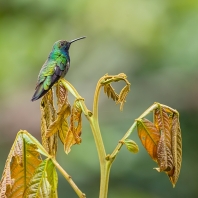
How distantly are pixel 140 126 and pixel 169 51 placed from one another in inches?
123

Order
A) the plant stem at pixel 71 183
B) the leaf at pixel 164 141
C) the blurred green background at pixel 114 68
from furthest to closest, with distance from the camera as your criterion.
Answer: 1. the blurred green background at pixel 114 68
2. the leaf at pixel 164 141
3. the plant stem at pixel 71 183

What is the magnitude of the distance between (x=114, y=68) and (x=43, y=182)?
3.22 metres

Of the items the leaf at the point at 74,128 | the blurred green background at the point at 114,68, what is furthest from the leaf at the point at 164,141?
the blurred green background at the point at 114,68

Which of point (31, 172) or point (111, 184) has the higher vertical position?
point (31, 172)

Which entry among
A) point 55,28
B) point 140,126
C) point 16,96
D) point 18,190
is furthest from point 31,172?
point 55,28

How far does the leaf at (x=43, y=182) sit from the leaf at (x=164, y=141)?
22cm

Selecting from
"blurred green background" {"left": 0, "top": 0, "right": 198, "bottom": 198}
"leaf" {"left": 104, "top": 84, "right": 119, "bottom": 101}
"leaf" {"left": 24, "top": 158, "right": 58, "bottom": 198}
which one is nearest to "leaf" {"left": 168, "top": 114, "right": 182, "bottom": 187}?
"leaf" {"left": 104, "top": 84, "right": 119, "bottom": 101}

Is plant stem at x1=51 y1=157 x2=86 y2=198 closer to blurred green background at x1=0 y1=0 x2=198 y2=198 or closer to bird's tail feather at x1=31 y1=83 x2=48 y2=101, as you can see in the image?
bird's tail feather at x1=31 y1=83 x2=48 y2=101

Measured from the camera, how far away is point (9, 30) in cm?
470

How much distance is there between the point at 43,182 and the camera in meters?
1.02

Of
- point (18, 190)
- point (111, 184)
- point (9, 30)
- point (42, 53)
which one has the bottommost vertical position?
point (111, 184)

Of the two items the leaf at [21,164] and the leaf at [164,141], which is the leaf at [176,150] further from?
the leaf at [21,164]

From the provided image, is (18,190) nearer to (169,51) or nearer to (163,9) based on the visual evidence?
(169,51)

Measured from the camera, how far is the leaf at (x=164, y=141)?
1034 millimetres
